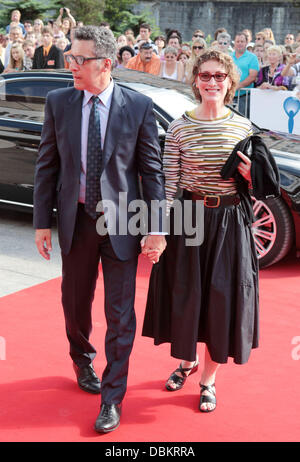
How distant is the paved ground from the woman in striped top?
7.15ft

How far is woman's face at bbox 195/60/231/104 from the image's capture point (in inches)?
129

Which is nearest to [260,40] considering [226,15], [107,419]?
[107,419]

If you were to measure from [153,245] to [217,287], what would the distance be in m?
0.43

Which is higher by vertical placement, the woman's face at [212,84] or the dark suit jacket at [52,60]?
the woman's face at [212,84]

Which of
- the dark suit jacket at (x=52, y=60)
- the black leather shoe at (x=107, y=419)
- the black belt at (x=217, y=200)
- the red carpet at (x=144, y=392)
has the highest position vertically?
the dark suit jacket at (x=52, y=60)

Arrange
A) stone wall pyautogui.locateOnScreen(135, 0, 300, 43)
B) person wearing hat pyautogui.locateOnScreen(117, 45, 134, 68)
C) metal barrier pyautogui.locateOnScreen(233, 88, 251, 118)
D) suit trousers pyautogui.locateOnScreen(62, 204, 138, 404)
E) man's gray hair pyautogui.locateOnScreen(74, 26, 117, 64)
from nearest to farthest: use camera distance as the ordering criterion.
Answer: man's gray hair pyautogui.locateOnScreen(74, 26, 117, 64) → suit trousers pyautogui.locateOnScreen(62, 204, 138, 404) → metal barrier pyautogui.locateOnScreen(233, 88, 251, 118) → person wearing hat pyautogui.locateOnScreen(117, 45, 134, 68) → stone wall pyautogui.locateOnScreen(135, 0, 300, 43)

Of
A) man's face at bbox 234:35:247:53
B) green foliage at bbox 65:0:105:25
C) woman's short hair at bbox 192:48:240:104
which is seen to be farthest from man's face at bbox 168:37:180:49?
green foliage at bbox 65:0:105:25

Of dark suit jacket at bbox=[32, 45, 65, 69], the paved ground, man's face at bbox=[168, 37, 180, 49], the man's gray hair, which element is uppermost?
the man's gray hair

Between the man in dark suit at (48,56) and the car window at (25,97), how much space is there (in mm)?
4011

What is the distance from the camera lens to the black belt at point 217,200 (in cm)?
337

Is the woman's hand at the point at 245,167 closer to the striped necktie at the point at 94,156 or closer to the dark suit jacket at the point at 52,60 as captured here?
the striped necktie at the point at 94,156

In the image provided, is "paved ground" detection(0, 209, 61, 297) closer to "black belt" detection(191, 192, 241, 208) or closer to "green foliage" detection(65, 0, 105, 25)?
"black belt" detection(191, 192, 241, 208)

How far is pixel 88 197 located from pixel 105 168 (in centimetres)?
18

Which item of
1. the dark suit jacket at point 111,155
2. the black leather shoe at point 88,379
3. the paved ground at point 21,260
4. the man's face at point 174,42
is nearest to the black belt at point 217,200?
the dark suit jacket at point 111,155
